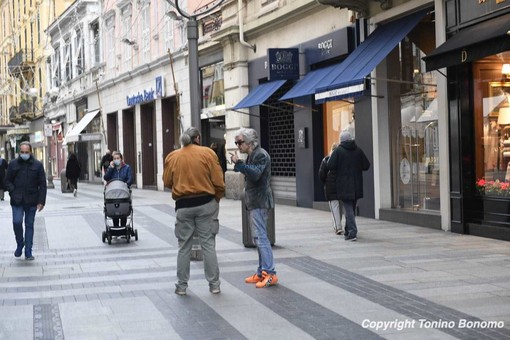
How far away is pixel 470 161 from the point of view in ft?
43.2

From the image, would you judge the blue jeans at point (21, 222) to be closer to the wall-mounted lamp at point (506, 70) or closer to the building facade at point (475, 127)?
the building facade at point (475, 127)

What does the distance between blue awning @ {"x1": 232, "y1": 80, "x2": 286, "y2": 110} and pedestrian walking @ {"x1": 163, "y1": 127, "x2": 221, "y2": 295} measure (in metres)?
12.0

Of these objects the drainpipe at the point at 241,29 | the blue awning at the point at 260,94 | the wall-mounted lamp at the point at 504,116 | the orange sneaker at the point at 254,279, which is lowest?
the orange sneaker at the point at 254,279

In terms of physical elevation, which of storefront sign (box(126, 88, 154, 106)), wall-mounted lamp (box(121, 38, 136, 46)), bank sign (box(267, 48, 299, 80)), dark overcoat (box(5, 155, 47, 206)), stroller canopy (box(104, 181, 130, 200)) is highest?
wall-mounted lamp (box(121, 38, 136, 46))

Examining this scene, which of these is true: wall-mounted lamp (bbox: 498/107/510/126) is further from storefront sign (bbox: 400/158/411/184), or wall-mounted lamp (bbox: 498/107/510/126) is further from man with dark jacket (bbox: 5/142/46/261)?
man with dark jacket (bbox: 5/142/46/261)

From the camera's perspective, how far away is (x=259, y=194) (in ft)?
29.5

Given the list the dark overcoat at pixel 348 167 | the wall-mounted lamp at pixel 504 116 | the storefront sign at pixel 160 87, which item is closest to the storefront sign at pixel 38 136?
the storefront sign at pixel 160 87

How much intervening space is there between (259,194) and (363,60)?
7.09m

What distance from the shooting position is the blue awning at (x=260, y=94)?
20594mm

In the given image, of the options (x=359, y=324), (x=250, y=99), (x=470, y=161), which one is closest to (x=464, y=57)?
(x=470, y=161)

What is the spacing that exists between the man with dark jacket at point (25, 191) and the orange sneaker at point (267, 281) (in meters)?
4.36

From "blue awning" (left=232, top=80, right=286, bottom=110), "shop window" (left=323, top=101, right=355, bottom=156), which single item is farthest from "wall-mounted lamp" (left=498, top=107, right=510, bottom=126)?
"blue awning" (left=232, top=80, right=286, bottom=110)

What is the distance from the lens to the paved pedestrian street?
22.1ft

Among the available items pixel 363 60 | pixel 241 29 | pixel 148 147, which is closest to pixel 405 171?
pixel 363 60
